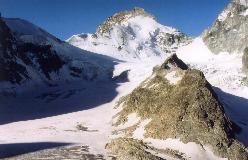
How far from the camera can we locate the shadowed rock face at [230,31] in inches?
4855

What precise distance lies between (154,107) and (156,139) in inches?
342

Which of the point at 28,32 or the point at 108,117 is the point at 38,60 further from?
the point at 108,117

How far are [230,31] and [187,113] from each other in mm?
73372

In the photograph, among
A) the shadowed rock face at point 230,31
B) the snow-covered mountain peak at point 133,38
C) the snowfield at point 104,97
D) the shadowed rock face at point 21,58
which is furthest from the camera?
the snow-covered mountain peak at point 133,38

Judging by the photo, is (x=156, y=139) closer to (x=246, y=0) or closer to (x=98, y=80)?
(x=98, y=80)

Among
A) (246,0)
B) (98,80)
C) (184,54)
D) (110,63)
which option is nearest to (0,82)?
(98,80)

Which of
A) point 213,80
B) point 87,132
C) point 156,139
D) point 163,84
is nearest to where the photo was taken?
point 156,139

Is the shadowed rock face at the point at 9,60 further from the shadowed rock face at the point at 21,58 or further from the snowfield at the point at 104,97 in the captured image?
the snowfield at the point at 104,97

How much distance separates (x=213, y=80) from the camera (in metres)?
103

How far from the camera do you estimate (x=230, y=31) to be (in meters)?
128

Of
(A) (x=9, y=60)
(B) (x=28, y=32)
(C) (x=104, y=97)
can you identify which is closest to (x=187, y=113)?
(C) (x=104, y=97)

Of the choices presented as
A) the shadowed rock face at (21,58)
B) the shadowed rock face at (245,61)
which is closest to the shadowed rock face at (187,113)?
the shadowed rock face at (21,58)

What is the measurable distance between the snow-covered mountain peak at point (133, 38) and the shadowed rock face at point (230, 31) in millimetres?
22279

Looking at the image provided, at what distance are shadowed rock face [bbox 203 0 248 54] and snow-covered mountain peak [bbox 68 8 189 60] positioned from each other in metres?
22.3
